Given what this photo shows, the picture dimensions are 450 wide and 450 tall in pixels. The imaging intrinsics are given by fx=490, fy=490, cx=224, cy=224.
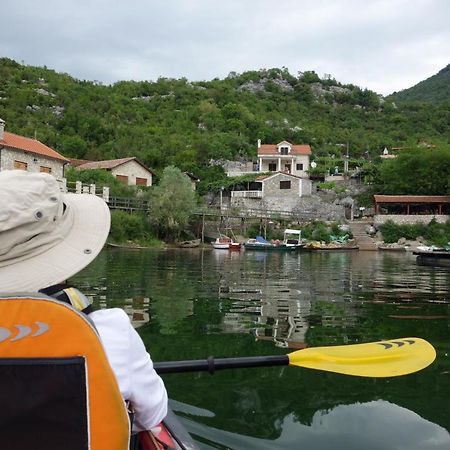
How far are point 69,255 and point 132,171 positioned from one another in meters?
42.4

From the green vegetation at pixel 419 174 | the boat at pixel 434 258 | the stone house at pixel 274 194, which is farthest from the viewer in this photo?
the stone house at pixel 274 194

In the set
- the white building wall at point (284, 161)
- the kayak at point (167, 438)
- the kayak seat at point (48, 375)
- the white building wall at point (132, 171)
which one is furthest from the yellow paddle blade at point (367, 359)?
the white building wall at point (284, 161)

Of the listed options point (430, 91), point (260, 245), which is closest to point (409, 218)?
point (260, 245)

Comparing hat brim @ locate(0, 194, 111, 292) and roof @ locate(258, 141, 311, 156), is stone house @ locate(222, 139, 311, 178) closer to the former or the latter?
roof @ locate(258, 141, 311, 156)

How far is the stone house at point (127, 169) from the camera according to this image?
136 ft

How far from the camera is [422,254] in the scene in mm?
22938

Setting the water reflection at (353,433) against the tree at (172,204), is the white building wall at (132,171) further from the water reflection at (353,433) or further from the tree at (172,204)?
the water reflection at (353,433)

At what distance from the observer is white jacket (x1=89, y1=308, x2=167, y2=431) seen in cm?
133

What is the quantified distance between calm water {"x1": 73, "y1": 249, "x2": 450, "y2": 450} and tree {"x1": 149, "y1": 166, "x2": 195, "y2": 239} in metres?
19.6

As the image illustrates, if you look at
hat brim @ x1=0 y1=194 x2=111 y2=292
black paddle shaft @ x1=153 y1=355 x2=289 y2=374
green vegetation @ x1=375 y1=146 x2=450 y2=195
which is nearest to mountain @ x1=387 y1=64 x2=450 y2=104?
green vegetation @ x1=375 y1=146 x2=450 y2=195

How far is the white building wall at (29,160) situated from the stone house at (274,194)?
1753 cm

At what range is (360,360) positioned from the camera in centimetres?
343

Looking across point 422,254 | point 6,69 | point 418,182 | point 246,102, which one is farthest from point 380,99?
point 422,254

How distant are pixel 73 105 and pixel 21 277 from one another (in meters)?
71.1
